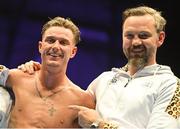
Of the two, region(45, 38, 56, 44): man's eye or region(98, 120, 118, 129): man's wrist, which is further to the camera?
region(45, 38, 56, 44): man's eye

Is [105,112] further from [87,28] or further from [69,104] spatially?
[87,28]

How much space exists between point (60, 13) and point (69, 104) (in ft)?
6.02

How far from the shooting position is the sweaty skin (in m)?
2.16

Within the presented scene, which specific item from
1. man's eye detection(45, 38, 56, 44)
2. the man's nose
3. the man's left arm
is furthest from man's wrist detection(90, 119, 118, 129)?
man's eye detection(45, 38, 56, 44)

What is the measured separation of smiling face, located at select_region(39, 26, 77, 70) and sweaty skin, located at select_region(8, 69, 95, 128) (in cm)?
15

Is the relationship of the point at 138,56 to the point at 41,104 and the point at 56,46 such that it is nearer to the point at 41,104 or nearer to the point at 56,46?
the point at 56,46

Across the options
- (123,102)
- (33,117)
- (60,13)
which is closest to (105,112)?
(123,102)

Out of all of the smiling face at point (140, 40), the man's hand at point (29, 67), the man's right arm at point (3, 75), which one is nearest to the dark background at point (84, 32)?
the man's hand at point (29, 67)

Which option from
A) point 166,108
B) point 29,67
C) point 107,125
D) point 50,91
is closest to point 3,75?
point 29,67

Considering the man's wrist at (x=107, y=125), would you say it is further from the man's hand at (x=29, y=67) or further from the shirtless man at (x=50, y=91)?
the man's hand at (x=29, y=67)

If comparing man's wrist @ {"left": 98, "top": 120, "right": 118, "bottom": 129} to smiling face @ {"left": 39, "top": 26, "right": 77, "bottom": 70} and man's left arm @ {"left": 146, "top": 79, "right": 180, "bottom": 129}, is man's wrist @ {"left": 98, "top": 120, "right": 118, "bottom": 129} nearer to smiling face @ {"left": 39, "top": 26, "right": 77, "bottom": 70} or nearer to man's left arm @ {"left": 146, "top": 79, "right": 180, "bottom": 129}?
man's left arm @ {"left": 146, "top": 79, "right": 180, "bottom": 129}

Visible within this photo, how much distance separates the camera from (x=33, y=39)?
3791mm

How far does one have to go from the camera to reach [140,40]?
78.6 inches

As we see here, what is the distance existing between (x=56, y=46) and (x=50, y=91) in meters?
0.26
